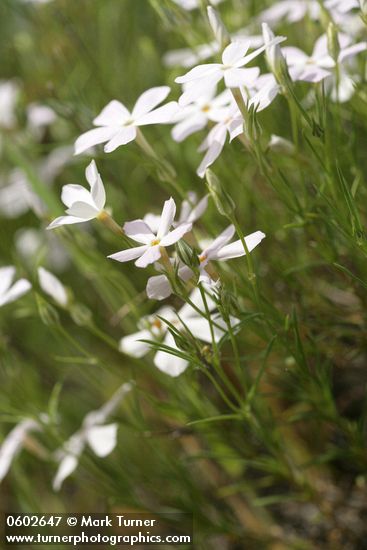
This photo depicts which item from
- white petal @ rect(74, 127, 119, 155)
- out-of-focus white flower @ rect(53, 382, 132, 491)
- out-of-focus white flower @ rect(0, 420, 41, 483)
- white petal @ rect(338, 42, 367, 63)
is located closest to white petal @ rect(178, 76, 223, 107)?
white petal @ rect(74, 127, 119, 155)

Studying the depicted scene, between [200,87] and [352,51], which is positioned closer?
[200,87]

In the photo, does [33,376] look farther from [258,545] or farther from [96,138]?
[96,138]

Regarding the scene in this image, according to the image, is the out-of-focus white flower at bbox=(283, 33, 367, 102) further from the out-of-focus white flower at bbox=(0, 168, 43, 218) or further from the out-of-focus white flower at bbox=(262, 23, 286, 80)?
the out-of-focus white flower at bbox=(0, 168, 43, 218)

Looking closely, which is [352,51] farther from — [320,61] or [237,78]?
[237,78]

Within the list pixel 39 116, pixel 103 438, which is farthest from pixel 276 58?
pixel 39 116

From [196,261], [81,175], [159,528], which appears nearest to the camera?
[196,261]

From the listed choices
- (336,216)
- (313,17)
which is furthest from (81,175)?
(336,216)

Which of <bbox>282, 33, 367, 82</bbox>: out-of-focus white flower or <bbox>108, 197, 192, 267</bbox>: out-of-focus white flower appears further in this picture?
<bbox>282, 33, 367, 82</bbox>: out-of-focus white flower
